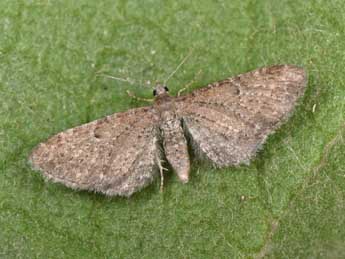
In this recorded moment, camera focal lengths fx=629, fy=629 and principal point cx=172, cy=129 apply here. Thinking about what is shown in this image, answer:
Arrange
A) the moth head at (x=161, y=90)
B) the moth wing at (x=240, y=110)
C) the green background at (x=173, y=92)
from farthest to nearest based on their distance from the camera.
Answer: the moth head at (x=161, y=90)
the moth wing at (x=240, y=110)
the green background at (x=173, y=92)

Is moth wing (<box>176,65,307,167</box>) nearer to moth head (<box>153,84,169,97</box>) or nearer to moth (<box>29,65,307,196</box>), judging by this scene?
moth (<box>29,65,307,196</box>)

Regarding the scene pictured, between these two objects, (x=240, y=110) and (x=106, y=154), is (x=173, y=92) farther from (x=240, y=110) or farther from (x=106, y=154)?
(x=106, y=154)

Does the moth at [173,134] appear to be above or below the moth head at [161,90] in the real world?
below

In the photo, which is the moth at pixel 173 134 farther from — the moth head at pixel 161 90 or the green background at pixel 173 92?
the green background at pixel 173 92

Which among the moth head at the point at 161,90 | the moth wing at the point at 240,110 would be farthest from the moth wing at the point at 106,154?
the moth wing at the point at 240,110

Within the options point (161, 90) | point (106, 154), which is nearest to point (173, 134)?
point (161, 90)

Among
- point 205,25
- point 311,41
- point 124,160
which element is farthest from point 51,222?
point 311,41

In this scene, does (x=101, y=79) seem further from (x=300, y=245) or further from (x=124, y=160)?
(x=300, y=245)

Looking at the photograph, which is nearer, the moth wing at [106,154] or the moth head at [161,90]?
the moth wing at [106,154]
